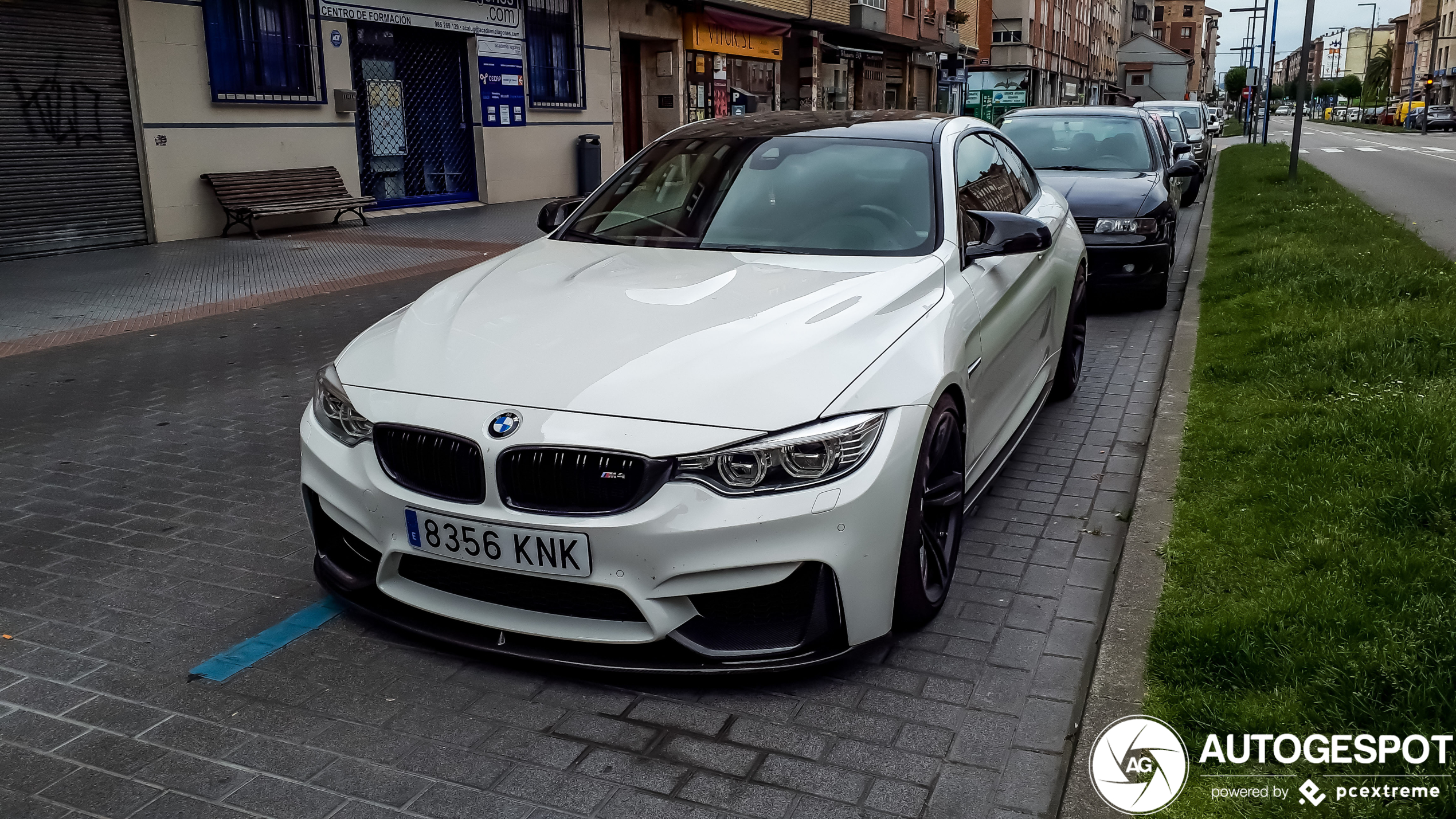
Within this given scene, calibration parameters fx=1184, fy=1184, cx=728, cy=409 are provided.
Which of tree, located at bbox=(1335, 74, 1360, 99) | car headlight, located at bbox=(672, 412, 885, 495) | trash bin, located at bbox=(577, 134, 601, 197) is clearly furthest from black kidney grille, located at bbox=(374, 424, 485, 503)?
tree, located at bbox=(1335, 74, 1360, 99)

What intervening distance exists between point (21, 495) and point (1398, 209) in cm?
Result: 1658

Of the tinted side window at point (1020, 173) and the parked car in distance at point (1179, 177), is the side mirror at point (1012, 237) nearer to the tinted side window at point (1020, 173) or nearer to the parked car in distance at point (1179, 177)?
the tinted side window at point (1020, 173)

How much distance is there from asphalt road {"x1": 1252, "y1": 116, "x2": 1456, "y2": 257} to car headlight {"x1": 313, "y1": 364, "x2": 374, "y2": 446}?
428 inches

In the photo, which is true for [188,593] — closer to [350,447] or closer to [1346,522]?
[350,447]

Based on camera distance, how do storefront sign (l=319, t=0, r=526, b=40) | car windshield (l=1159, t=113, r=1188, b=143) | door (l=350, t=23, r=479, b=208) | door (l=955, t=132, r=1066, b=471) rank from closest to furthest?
door (l=955, t=132, r=1066, b=471) → storefront sign (l=319, t=0, r=526, b=40) → door (l=350, t=23, r=479, b=208) → car windshield (l=1159, t=113, r=1188, b=143)

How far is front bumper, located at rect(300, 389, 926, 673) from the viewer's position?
292 cm

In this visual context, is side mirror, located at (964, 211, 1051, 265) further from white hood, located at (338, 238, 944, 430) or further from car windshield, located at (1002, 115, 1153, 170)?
car windshield, located at (1002, 115, 1153, 170)

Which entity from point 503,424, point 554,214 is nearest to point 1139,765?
point 503,424

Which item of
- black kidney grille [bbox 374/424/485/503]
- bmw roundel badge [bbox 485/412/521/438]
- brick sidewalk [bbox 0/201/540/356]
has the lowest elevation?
brick sidewalk [bbox 0/201/540/356]

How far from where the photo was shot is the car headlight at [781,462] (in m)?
2.94

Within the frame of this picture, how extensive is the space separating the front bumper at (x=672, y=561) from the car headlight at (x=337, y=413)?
0.13 feet

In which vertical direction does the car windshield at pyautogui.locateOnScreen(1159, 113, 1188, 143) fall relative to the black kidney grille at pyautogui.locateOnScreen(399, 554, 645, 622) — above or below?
above

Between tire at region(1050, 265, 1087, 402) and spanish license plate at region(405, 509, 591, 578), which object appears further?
tire at region(1050, 265, 1087, 402)

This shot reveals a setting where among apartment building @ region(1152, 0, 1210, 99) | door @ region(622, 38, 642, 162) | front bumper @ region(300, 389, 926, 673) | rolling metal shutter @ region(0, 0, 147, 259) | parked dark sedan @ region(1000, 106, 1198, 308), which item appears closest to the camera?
front bumper @ region(300, 389, 926, 673)
